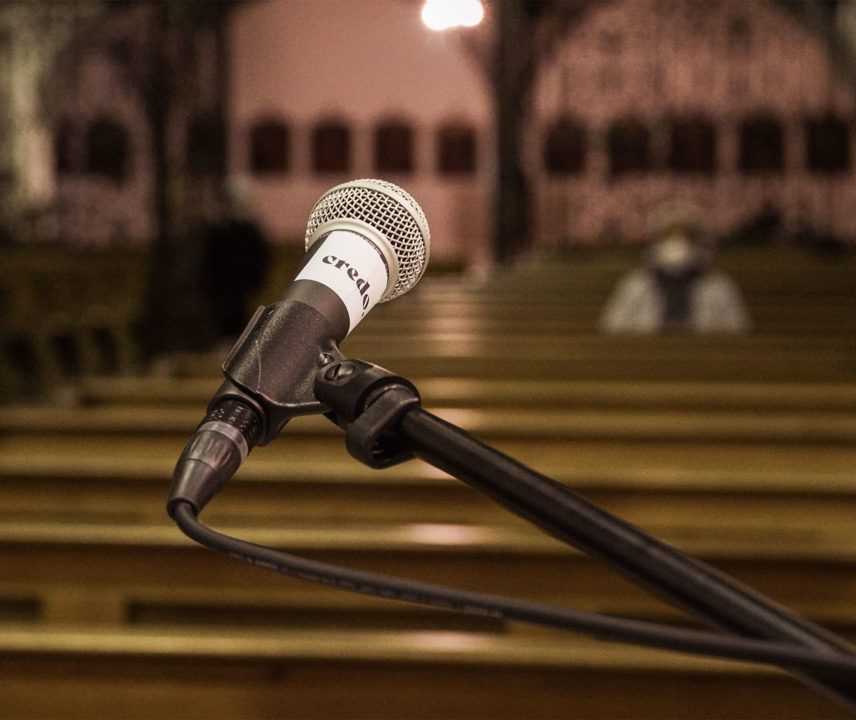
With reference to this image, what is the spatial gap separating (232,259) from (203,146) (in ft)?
2.15

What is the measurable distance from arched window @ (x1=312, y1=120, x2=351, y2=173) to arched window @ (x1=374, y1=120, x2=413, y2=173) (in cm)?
41

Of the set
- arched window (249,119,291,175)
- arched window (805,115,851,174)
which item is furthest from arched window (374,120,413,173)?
arched window (805,115,851,174)

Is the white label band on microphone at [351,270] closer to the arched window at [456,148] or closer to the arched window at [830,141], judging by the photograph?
the arched window at [830,141]

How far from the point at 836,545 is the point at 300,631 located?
3.30 feet

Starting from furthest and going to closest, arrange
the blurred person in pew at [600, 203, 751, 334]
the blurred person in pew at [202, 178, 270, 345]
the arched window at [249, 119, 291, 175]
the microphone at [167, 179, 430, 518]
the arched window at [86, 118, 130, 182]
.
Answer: the arched window at [249, 119, 291, 175], the arched window at [86, 118, 130, 182], the blurred person in pew at [202, 178, 270, 345], the blurred person in pew at [600, 203, 751, 334], the microphone at [167, 179, 430, 518]

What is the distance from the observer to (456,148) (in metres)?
13.4

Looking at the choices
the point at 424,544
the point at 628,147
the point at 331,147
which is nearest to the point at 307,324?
the point at 424,544

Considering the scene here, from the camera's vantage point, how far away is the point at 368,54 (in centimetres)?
1344

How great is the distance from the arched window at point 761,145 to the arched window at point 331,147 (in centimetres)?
487

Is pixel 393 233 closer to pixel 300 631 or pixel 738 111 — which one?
pixel 300 631

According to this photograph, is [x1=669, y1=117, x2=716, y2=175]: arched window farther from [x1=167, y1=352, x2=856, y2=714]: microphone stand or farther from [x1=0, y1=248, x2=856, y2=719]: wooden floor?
[x1=167, y1=352, x2=856, y2=714]: microphone stand

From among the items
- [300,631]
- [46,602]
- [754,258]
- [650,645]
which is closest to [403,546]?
[300,631]

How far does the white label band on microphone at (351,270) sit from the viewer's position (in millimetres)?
668

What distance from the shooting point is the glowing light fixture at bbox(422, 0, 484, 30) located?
1054 mm
